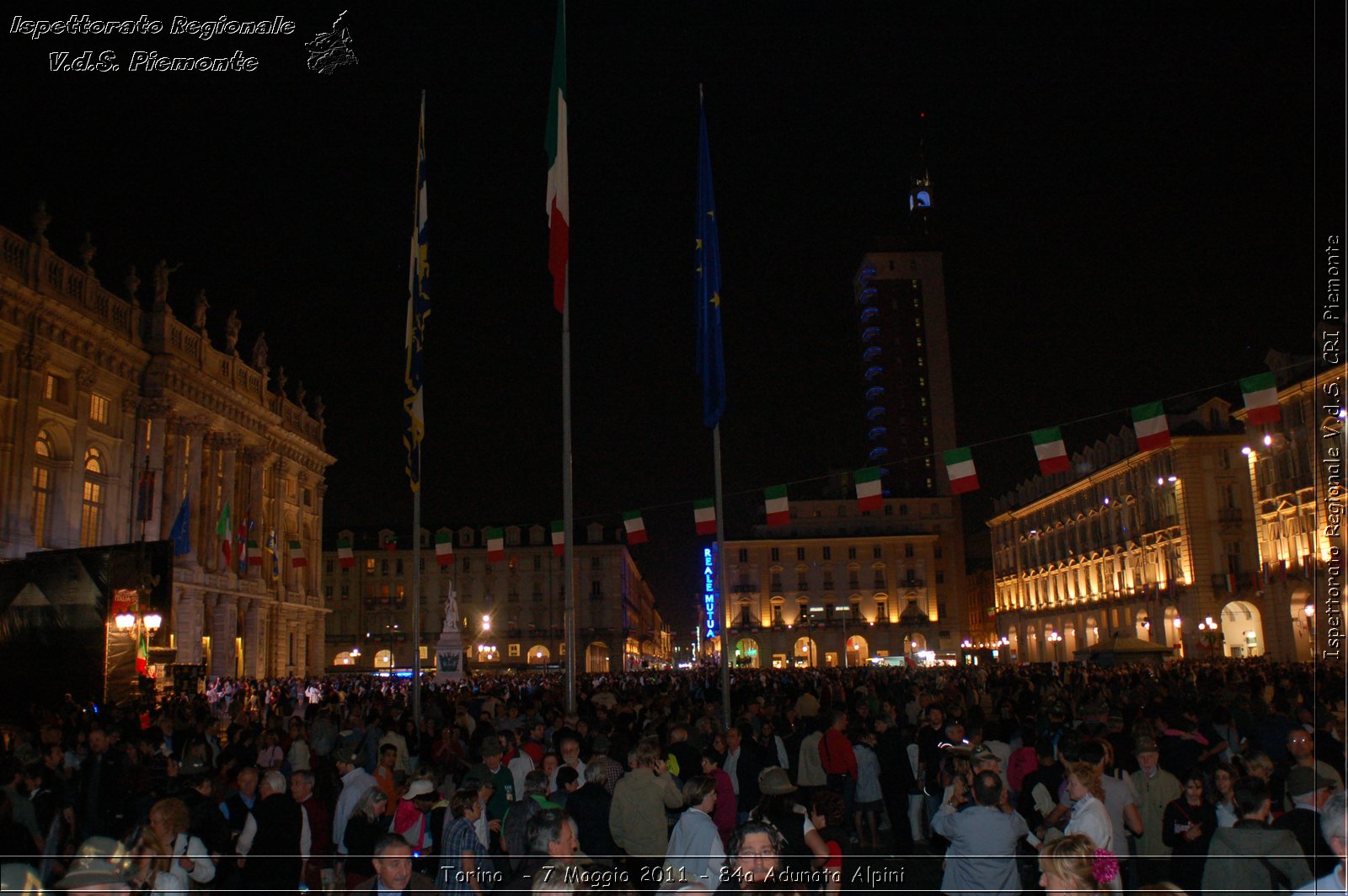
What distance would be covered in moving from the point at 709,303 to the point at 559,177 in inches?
137

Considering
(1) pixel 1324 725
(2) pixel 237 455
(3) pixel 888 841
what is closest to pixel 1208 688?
(1) pixel 1324 725

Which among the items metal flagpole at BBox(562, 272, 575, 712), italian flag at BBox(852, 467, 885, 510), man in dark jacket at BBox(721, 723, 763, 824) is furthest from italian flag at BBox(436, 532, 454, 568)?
man in dark jacket at BBox(721, 723, 763, 824)

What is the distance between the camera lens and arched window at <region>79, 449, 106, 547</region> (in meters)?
40.9

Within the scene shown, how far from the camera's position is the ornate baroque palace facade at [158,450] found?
3622 cm

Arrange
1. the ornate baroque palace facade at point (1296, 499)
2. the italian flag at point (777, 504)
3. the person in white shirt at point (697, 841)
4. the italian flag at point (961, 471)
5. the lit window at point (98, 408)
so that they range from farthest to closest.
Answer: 1. the lit window at point (98, 408)
2. the ornate baroque palace facade at point (1296, 499)
3. the italian flag at point (777, 504)
4. the italian flag at point (961, 471)
5. the person in white shirt at point (697, 841)

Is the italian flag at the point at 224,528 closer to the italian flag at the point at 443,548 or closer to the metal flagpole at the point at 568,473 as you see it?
the italian flag at the point at 443,548

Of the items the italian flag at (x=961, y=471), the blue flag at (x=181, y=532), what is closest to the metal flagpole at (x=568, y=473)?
the italian flag at (x=961, y=471)

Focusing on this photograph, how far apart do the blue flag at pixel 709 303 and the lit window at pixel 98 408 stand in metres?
34.2

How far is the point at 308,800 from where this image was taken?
8336 millimetres

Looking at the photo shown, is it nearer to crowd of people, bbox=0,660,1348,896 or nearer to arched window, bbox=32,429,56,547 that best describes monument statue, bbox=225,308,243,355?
arched window, bbox=32,429,56,547

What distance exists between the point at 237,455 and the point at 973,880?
5798cm

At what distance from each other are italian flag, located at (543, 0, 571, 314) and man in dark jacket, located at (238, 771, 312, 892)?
34.9 feet

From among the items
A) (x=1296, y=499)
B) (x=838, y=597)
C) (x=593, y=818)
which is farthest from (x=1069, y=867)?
(x=838, y=597)

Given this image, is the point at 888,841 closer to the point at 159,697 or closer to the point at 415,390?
the point at 415,390
